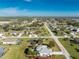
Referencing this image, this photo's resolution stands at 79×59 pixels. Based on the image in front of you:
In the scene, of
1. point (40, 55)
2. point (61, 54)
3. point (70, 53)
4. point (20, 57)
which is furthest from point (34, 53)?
point (70, 53)

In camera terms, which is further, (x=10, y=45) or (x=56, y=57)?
(x=10, y=45)

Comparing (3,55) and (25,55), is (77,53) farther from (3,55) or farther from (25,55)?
(3,55)

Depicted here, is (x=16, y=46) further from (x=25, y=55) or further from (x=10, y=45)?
(x=25, y=55)

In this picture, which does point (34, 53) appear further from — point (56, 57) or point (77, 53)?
point (77, 53)

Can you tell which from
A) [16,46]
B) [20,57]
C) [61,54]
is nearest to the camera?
[20,57]

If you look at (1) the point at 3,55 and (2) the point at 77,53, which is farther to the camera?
(2) the point at 77,53

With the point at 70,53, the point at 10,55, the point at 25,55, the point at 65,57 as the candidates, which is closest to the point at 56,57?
the point at 65,57

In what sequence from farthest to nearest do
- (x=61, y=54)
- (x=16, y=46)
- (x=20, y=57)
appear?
1. (x=16, y=46)
2. (x=61, y=54)
3. (x=20, y=57)
